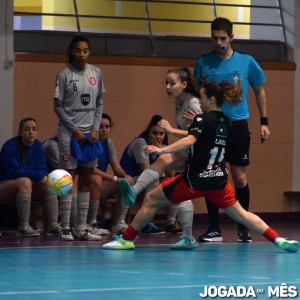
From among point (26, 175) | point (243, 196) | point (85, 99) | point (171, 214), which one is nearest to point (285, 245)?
point (243, 196)

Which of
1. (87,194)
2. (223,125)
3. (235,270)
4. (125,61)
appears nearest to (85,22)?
(125,61)

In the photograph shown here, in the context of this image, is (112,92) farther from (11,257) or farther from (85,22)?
(11,257)

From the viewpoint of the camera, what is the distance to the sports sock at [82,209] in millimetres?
10016

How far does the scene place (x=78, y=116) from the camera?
32.8 feet

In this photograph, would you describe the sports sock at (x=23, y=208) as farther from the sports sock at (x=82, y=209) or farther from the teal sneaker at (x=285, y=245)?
the teal sneaker at (x=285, y=245)

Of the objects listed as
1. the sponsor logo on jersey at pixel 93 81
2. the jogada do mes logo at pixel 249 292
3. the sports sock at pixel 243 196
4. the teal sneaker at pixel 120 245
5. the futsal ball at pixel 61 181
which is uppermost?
the sponsor logo on jersey at pixel 93 81

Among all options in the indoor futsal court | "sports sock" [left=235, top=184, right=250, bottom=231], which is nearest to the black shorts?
"sports sock" [left=235, top=184, right=250, bottom=231]

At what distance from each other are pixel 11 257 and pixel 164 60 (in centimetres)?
496

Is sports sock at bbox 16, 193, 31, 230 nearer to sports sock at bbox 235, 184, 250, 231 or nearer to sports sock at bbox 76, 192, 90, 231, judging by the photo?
sports sock at bbox 76, 192, 90, 231

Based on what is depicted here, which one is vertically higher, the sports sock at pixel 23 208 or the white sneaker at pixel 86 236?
the sports sock at pixel 23 208

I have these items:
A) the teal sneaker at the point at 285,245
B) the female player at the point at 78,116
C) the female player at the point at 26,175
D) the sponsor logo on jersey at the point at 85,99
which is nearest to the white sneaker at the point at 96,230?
the female player at the point at 26,175

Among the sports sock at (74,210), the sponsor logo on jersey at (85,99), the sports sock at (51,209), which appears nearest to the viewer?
the sponsor logo on jersey at (85,99)

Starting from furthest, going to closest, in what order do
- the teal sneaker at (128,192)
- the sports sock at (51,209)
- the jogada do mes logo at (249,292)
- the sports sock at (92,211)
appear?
the sports sock at (51,209) → the sports sock at (92,211) → the teal sneaker at (128,192) → the jogada do mes logo at (249,292)

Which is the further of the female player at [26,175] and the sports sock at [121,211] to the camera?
the sports sock at [121,211]
